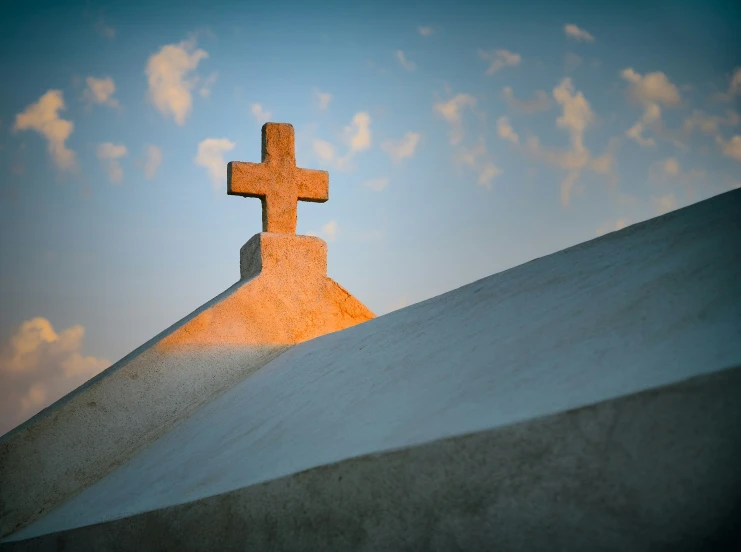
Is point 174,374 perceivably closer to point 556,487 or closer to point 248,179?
point 248,179

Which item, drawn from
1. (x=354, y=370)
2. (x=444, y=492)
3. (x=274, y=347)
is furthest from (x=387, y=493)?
(x=274, y=347)

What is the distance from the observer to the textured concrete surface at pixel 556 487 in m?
1.22

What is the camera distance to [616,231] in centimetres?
256

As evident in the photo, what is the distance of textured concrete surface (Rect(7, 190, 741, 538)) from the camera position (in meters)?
1.47

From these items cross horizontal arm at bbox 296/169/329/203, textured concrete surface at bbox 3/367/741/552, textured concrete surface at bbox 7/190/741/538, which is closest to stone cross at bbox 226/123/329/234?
cross horizontal arm at bbox 296/169/329/203

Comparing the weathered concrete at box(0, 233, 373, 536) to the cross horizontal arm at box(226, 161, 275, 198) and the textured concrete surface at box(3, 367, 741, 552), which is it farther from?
the textured concrete surface at box(3, 367, 741, 552)

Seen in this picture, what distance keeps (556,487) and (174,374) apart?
305 cm

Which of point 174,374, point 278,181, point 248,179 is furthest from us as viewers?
point 278,181

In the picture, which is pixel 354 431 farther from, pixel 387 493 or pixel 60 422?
pixel 60 422

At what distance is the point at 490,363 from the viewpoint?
75.3 inches

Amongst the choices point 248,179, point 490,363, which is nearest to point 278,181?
point 248,179

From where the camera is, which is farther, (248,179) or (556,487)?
(248,179)

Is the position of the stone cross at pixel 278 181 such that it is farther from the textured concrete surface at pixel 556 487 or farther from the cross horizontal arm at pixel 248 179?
the textured concrete surface at pixel 556 487

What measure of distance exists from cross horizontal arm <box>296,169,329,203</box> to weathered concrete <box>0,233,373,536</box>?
511 mm
